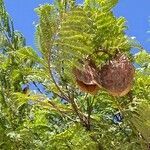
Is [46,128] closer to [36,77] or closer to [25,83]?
[36,77]

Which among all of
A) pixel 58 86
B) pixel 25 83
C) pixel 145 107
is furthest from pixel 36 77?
pixel 25 83

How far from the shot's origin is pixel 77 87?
2898mm

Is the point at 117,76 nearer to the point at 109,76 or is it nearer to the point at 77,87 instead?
the point at 109,76

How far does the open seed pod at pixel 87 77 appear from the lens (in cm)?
252

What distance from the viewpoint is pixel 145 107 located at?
248cm

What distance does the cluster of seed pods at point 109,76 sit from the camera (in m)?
2.43

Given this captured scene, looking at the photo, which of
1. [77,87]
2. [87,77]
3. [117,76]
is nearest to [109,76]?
[117,76]

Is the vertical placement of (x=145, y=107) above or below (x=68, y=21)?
below

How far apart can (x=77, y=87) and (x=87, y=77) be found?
0.35 m

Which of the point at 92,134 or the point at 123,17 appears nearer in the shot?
the point at 92,134

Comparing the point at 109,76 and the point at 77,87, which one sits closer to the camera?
the point at 109,76

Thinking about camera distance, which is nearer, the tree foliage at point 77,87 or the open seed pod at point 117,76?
the open seed pod at point 117,76

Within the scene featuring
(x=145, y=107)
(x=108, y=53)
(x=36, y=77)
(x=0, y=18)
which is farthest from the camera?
(x=0, y=18)

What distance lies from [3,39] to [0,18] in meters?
0.25
